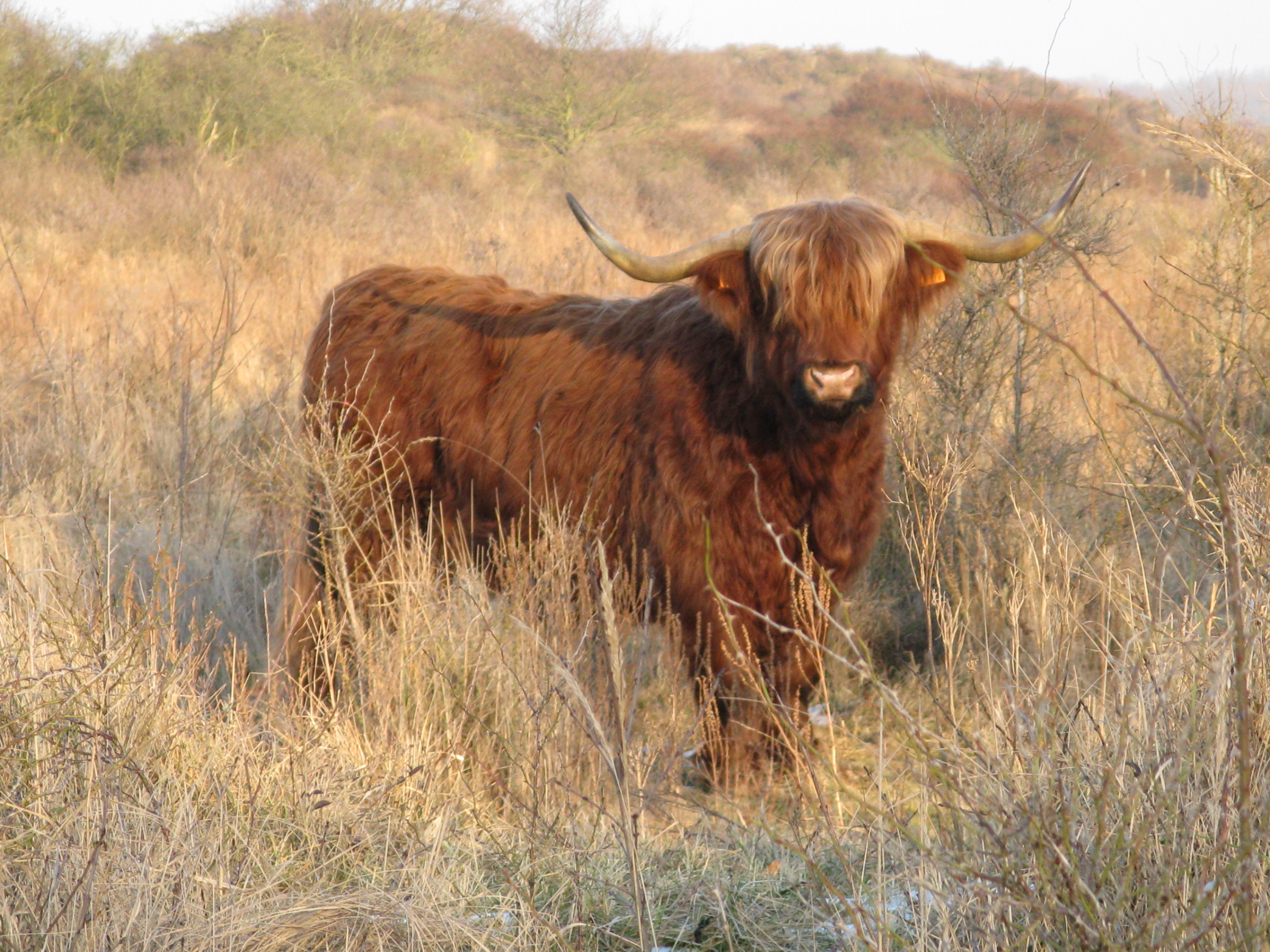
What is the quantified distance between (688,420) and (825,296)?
2.07 feet

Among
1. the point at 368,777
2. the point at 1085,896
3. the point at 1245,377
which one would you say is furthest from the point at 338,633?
the point at 1245,377

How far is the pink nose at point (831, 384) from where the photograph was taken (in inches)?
134

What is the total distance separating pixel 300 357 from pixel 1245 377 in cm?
656

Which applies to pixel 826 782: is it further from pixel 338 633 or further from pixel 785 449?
pixel 338 633

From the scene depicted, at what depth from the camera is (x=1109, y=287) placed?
10.5m

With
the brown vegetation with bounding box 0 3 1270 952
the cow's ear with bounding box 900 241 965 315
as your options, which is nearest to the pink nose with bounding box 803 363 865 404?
the brown vegetation with bounding box 0 3 1270 952

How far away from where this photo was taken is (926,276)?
391cm

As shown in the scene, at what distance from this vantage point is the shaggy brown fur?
3.66m

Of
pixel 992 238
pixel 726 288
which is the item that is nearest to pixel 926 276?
pixel 992 238

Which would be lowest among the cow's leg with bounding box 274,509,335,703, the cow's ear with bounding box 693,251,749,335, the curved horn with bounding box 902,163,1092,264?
the cow's leg with bounding box 274,509,335,703

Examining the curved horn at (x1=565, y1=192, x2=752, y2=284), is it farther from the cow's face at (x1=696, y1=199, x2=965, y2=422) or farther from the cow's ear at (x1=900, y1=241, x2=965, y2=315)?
the cow's ear at (x1=900, y1=241, x2=965, y2=315)

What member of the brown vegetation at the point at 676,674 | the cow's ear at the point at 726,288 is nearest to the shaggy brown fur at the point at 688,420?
the cow's ear at the point at 726,288

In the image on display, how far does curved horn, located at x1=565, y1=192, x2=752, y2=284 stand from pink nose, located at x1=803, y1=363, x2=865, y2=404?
666mm

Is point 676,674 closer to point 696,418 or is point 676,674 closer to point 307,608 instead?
point 696,418
